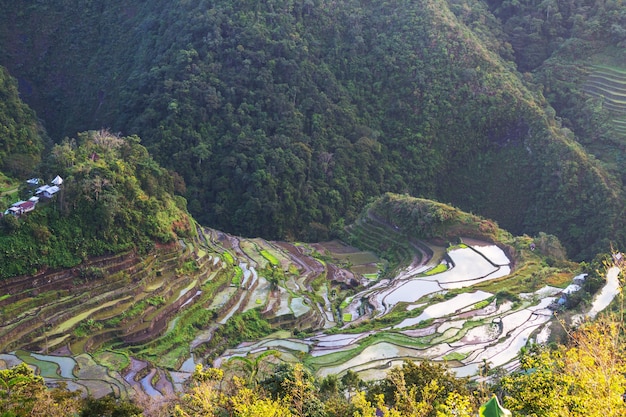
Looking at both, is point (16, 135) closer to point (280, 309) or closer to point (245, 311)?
point (245, 311)

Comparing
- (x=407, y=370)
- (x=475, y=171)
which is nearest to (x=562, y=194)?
(x=475, y=171)

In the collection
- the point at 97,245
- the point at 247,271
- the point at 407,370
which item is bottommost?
the point at 247,271

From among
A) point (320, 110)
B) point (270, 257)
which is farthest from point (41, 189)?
point (320, 110)

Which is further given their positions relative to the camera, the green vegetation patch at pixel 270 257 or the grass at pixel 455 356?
the green vegetation patch at pixel 270 257

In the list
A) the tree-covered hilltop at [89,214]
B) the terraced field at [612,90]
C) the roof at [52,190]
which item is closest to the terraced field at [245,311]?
the tree-covered hilltop at [89,214]

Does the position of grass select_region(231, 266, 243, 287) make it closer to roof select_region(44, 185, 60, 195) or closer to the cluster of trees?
roof select_region(44, 185, 60, 195)

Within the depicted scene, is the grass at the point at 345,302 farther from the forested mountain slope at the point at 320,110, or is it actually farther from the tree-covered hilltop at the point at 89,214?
the forested mountain slope at the point at 320,110

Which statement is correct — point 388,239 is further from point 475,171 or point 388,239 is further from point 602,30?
point 602,30
